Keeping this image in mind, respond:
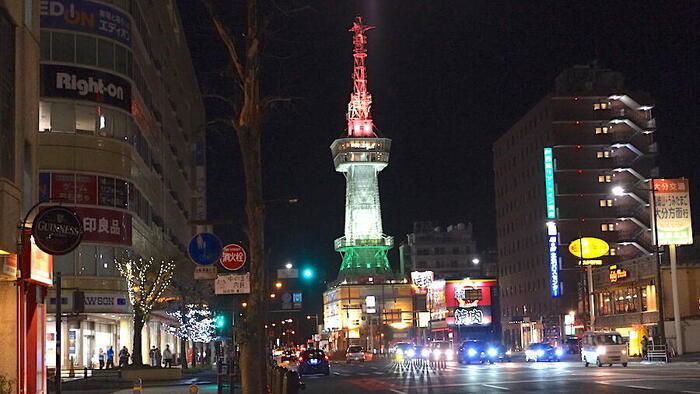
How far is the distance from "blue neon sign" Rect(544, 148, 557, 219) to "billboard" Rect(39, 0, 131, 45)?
63.9 meters

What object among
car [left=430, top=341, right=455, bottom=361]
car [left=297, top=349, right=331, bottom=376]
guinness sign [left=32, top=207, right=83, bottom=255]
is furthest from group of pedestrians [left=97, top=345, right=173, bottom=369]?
guinness sign [left=32, top=207, right=83, bottom=255]

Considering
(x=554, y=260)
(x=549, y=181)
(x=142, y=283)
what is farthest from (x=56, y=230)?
(x=549, y=181)

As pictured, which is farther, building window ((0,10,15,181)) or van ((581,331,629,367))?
van ((581,331,629,367))

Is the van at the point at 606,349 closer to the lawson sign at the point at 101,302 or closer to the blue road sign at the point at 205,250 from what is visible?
the lawson sign at the point at 101,302

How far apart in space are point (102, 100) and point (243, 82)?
3494 cm

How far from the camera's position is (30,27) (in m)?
22.8

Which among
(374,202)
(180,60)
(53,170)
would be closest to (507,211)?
(374,202)

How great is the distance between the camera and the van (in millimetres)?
52469

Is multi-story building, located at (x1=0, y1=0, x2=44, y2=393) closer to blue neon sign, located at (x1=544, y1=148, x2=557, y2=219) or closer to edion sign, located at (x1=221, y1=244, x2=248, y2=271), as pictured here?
edion sign, located at (x1=221, y1=244, x2=248, y2=271)

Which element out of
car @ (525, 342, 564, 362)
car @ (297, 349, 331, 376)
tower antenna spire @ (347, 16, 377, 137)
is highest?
tower antenna spire @ (347, 16, 377, 137)

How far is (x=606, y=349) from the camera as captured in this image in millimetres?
52562

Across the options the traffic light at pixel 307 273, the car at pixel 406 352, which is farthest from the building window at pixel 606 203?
the traffic light at pixel 307 273

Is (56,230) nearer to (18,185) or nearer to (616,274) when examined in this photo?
(18,185)

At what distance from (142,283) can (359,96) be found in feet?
350
